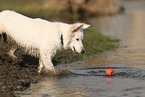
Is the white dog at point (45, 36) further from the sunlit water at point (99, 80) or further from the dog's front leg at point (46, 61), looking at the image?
the sunlit water at point (99, 80)


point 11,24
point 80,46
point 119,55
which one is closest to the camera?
point 80,46

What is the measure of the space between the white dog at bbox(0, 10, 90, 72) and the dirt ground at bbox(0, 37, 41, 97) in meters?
0.53

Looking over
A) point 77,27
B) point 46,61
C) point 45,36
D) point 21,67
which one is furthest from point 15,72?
point 77,27

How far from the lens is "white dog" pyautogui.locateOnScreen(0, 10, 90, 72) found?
10398 mm

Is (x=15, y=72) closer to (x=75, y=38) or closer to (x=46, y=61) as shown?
(x=46, y=61)

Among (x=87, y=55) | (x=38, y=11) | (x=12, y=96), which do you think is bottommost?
(x=12, y=96)

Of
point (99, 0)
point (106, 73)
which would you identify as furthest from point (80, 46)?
point (99, 0)

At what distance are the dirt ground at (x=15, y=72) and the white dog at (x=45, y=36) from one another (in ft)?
1.75

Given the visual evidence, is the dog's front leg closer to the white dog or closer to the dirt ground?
the white dog

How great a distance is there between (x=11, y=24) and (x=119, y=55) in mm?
5364

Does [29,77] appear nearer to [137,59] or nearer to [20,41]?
[20,41]

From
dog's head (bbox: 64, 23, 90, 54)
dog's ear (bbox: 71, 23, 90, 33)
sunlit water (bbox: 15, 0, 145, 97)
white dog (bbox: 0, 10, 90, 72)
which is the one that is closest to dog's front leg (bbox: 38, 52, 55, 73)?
white dog (bbox: 0, 10, 90, 72)

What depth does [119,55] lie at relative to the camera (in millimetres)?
14742

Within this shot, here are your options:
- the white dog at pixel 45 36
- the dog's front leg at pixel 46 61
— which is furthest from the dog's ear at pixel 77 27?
the dog's front leg at pixel 46 61
